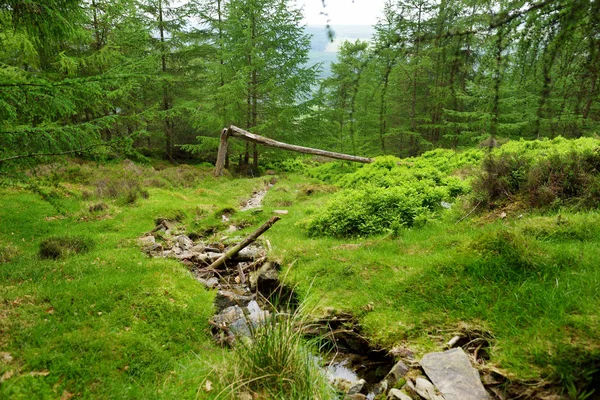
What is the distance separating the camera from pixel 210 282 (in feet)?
23.5

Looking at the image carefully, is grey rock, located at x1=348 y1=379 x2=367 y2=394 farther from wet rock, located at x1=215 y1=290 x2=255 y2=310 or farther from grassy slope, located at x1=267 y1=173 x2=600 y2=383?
wet rock, located at x1=215 y1=290 x2=255 y2=310

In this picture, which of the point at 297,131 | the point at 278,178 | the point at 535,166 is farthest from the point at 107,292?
the point at 297,131

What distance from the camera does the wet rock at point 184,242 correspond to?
30.1ft

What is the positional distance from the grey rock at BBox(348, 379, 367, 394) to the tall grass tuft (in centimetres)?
37

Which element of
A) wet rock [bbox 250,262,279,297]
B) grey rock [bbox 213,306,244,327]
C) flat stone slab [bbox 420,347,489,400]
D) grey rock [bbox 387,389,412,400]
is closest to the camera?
flat stone slab [bbox 420,347,489,400]

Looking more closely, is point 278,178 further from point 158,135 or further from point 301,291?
point 301,291

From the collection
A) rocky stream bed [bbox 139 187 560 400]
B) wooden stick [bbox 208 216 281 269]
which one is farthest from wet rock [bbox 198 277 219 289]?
wooden stick [bbox 208 216 281 269]

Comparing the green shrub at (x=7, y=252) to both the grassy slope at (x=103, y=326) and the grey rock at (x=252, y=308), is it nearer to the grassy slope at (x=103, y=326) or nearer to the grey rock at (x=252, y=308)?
the grassy slope at (x=103, y=326)

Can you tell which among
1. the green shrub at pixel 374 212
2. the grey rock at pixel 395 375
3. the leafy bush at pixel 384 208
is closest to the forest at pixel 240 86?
the leafy bush at pixel 384 208

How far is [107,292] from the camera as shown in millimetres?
5402

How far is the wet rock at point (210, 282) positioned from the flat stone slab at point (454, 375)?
4654mm

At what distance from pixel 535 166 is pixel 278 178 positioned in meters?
16.6

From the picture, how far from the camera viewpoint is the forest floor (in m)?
3.55

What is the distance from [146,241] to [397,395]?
25.7ft
